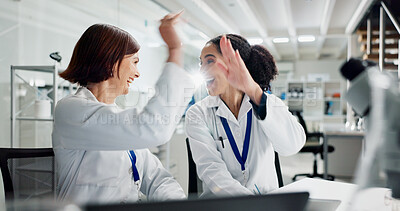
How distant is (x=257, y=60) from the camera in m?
1.19

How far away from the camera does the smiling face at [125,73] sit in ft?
2.79

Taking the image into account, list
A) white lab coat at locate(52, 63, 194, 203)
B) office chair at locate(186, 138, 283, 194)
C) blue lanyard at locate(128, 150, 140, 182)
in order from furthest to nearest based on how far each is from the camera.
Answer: office chair at locate(186, 138, 283, 194) → blue lanyard at locate(128, 150, 140, 182) → white lab coat at locate(52, 63, 194, 203)

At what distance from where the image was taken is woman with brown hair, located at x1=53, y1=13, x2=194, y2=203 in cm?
65

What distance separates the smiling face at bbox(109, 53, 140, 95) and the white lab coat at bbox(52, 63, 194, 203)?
8cm

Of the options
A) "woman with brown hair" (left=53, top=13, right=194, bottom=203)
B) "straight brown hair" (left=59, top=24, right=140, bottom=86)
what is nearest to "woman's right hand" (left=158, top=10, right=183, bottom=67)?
"woman with brown hair" (left=53, top=13, right=194, bottom=203)

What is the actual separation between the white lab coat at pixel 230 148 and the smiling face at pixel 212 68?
6 cm

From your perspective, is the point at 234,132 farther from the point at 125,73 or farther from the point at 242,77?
the point at 125,73

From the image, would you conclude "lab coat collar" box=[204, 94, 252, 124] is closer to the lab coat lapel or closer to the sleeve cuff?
the lab coat lapel

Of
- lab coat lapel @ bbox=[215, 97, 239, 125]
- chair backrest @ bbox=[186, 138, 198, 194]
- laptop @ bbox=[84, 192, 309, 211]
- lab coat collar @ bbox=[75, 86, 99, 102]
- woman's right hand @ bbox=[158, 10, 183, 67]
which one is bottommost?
chair backrest @ bbox=[186, 138, 198, 194]

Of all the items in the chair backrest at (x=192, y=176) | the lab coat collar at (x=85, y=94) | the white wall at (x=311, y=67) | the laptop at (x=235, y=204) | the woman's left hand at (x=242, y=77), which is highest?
the white wall at (x=311, y=67)

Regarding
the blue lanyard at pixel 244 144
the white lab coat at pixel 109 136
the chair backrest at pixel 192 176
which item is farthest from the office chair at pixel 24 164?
the blue lanyard at pixel 244 144

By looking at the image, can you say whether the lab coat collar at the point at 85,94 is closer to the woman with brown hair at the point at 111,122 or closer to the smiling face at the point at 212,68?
Answer: the woman with brown hair at the point at 111,122

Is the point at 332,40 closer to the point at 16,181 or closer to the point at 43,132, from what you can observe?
the point at 43,132

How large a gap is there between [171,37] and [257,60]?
1.98 ft
